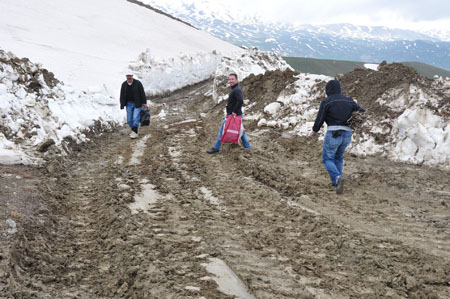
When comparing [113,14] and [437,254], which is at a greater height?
[113,14]

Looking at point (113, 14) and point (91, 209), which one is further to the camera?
point (113, 14)

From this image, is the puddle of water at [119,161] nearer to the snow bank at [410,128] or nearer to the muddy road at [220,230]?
the muddy road at [220,230]

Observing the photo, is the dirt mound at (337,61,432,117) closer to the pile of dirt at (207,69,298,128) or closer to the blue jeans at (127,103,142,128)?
the pile of dirt at (207,69,298,128)

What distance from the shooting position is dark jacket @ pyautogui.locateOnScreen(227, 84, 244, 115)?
7.19 metres

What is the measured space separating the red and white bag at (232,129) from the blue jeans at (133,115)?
9.85ft

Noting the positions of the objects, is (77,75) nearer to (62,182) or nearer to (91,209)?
(62,182)

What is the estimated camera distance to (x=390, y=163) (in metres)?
6.98

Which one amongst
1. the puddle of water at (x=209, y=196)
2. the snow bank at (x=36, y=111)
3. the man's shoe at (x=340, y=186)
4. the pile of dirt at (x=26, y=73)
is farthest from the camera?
the pile of dirt at (x=26, y=73)

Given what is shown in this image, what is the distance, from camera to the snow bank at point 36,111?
6055 mm

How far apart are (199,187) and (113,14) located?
39777 millimetres

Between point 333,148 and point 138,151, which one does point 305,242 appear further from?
point 138,151

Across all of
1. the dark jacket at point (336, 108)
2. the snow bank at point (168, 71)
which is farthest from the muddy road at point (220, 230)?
the snow bank at point (168, 71)

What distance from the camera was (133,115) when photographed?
9.32 m

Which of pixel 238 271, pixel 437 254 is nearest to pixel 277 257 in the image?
pixel 238 271
